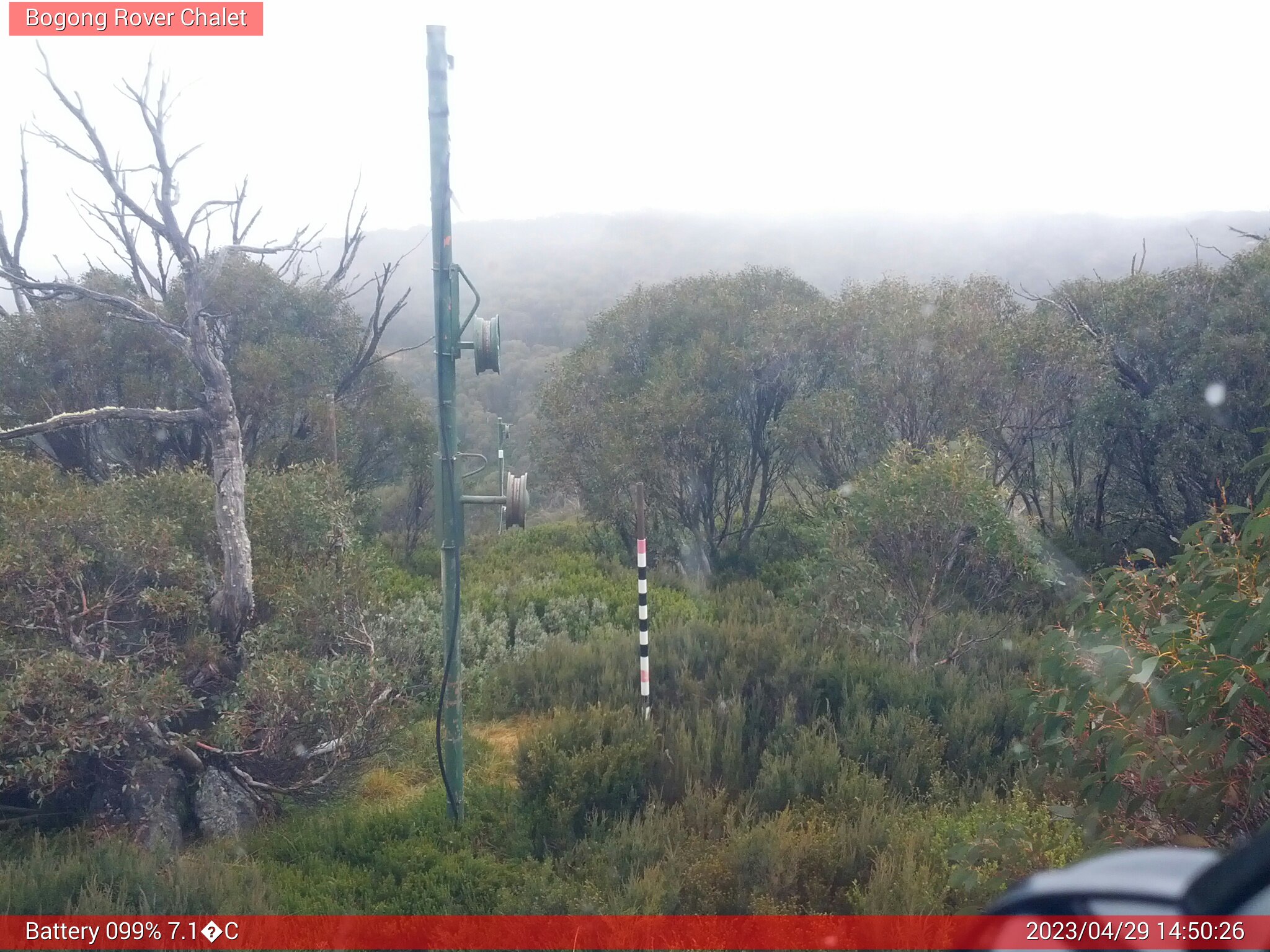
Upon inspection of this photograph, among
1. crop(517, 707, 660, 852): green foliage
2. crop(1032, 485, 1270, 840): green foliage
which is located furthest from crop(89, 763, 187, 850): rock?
crop(1032, 485, 1270, 840): green foliage

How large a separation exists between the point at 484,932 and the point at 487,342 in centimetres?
315

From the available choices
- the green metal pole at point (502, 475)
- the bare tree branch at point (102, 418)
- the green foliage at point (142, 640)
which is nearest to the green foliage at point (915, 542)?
the green metal pole at point (502, 475)

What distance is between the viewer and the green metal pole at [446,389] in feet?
17.1

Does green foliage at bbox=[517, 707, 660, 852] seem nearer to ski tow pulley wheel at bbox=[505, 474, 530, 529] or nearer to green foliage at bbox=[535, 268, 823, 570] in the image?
ski tow pulley wheel at bbox=[505, 474, 530, 529]

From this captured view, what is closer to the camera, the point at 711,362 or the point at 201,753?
the point at 201,753

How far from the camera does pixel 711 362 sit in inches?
598

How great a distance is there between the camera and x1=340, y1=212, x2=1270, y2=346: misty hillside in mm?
38062

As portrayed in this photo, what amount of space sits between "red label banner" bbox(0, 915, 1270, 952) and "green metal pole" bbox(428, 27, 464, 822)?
1.22 metres

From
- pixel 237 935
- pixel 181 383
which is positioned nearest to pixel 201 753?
pixel 237 935

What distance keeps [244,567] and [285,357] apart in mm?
8128

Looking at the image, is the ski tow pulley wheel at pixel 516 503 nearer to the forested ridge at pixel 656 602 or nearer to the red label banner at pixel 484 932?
the forested ridge at pixel 656 602

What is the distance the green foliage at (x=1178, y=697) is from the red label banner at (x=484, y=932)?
85 centimetres

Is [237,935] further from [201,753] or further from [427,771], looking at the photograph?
[427,771]

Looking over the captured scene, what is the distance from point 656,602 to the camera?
1184 centimetres
